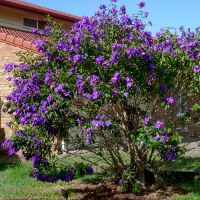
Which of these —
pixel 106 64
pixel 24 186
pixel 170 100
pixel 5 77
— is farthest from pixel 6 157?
pixel 170 100

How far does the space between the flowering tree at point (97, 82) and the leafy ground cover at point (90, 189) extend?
549mm

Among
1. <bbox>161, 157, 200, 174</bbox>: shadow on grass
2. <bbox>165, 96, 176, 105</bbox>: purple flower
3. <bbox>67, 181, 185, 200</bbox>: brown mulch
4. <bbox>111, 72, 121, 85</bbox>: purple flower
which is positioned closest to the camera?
<bbox>111, 72, 121, 85</bbox>: purple flower

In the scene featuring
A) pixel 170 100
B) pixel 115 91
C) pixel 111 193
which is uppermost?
pixel 115 91

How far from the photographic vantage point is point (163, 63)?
201 inches

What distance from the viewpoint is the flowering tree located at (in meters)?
4.64

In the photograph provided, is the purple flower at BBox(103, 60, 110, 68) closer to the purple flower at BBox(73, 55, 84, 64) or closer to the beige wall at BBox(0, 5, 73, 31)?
the purple flower at BBox(73, 55, 84, 64)

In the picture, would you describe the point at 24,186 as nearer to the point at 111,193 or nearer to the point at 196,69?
the point at 111,193

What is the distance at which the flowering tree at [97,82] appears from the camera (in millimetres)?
4641

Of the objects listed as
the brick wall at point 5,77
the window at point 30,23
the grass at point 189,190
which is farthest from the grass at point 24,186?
the window at point 30,23

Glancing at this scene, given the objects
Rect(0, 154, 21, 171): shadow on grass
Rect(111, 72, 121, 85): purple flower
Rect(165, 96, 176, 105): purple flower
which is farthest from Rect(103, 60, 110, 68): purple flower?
Rect(0, 154, 21, 171): shadow on grass

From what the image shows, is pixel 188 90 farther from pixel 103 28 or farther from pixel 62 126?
pixel 62 126

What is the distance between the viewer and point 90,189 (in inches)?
261

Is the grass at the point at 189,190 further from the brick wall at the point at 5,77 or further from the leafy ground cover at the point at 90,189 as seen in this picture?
the brick wall at the point at 5,77

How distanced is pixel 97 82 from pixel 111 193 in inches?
101
